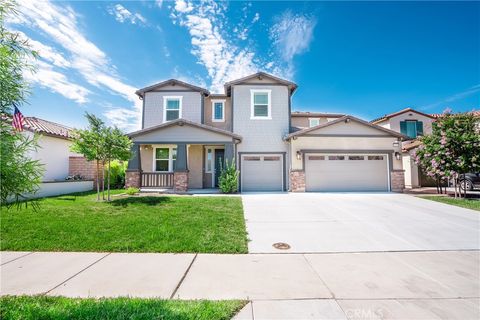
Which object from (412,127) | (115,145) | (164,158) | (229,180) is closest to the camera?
(115,145)

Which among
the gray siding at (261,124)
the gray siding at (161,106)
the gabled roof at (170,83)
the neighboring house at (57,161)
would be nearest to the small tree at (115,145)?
the neighboring house at (57,161)

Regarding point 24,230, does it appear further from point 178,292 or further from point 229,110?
point 229,110

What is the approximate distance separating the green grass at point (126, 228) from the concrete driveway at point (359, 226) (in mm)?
708

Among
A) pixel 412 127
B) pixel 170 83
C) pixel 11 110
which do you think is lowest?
pixel 11 110

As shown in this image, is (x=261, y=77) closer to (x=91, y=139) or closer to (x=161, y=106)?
(x=161, y=106)

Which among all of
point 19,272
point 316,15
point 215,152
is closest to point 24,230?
point 19,272

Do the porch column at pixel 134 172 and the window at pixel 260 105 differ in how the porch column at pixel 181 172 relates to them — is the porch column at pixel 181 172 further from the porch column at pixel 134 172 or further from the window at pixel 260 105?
the window at pixel 260 105

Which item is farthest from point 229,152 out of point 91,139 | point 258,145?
point 91,139

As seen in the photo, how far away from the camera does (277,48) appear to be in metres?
11.7

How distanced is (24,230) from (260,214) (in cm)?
668

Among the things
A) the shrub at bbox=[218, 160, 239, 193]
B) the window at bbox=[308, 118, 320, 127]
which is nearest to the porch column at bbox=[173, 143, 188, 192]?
the shrub at bbox=[218, 160, 239, 193]

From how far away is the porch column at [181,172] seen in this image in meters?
11.8

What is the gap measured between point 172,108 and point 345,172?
39.1 feet

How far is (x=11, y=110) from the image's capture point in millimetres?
3070
